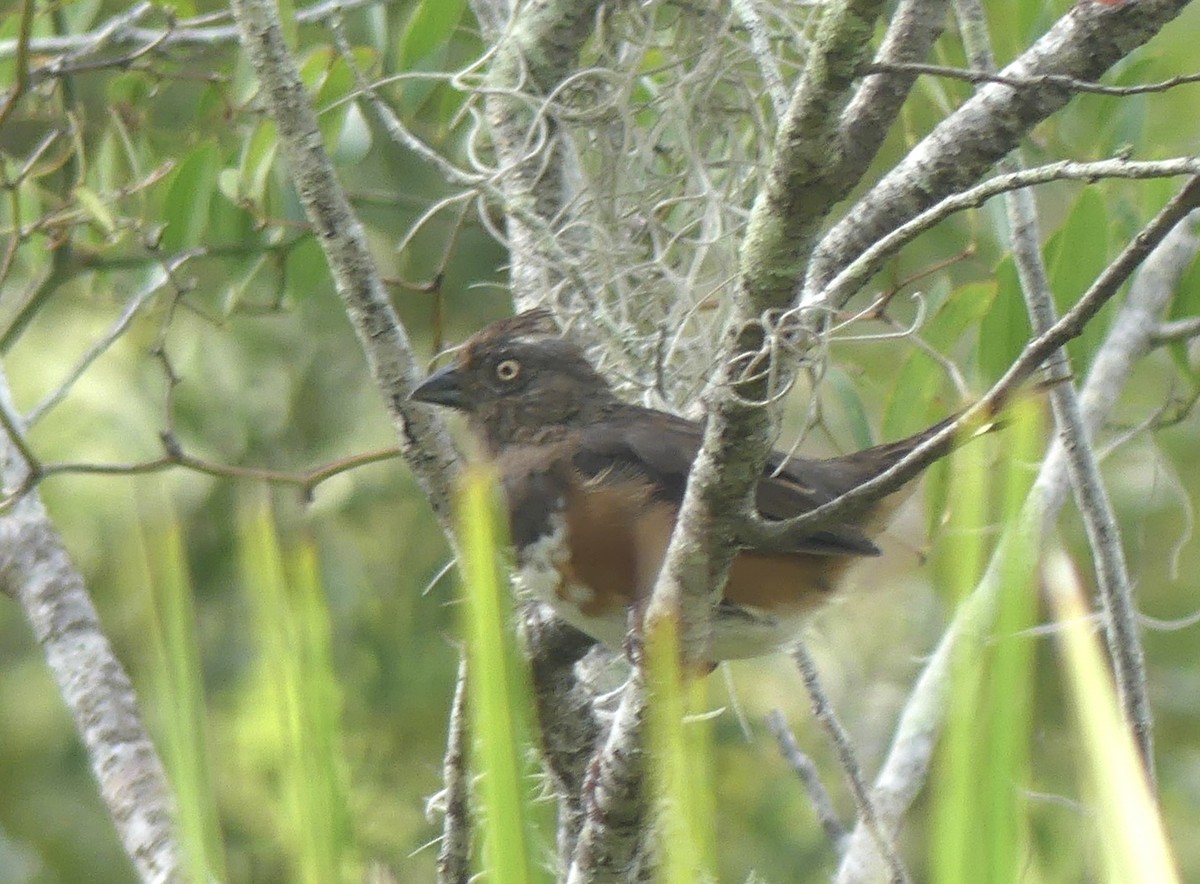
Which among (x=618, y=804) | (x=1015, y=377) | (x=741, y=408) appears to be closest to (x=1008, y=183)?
(x=1015, y=377)

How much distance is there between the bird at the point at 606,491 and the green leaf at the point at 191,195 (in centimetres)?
69

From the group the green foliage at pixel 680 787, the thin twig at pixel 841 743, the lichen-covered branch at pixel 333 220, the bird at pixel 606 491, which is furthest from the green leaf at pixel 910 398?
the green foliage at pixel 680 787

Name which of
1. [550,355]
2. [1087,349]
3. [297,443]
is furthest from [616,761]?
[297,443]

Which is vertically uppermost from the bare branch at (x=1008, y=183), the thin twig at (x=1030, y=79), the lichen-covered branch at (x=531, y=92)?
the lichen-covered branch at (x=531, y=92)

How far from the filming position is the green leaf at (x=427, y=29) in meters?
2.97

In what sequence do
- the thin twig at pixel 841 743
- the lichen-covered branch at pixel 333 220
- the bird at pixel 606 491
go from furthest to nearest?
the bird at pixel 606 491, the thin twig at pixel 841 743, the lichen-covered branch at pixel 333 220

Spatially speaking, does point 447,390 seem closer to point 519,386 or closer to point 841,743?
point 519,386

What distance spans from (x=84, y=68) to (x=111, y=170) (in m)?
0.30

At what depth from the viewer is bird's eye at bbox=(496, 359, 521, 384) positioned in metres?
3.04

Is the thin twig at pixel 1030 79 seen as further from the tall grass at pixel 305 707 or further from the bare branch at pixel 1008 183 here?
the tall grass at pixel 305 707

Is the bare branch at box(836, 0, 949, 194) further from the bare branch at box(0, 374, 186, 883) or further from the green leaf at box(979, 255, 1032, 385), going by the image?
the bare branch at box(0, 374, 186, 883)

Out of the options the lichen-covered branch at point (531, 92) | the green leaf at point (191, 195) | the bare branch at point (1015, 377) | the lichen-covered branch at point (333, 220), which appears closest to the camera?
the bare branch at point (1015, 377)

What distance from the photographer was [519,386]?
3062 millimetres

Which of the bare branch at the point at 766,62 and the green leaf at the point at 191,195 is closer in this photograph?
the bare branch at the point at 766,62
